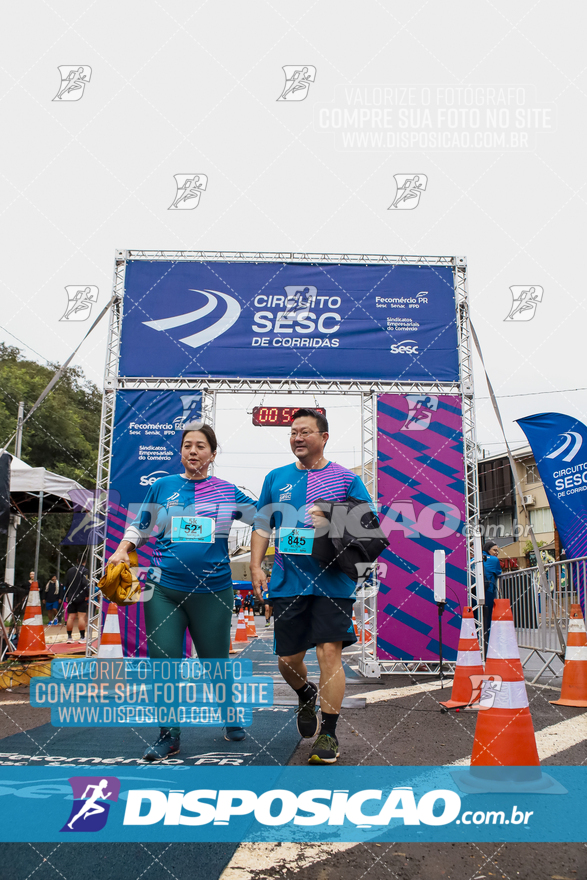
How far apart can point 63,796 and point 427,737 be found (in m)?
2.43

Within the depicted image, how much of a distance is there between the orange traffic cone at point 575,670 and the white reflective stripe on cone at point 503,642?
281 centimetres

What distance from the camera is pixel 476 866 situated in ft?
7.58

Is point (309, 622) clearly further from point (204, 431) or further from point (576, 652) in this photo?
point (576, 652)

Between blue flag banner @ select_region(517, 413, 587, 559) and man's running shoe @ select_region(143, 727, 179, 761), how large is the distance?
192 inches

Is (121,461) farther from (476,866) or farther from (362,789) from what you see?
(476,866)

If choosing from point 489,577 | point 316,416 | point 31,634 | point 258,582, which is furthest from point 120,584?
point 489,577

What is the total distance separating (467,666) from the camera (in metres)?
5.82

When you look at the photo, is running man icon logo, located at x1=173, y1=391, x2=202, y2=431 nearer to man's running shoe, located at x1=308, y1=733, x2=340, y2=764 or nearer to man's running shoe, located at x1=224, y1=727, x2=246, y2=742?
man's running shoe, located at x1=224, y1=727, x2=246, y2=742

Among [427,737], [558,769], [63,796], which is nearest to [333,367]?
[427,737]

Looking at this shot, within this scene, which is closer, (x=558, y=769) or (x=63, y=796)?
(x=63, y=796)

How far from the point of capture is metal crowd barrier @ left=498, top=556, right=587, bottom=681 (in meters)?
7.38

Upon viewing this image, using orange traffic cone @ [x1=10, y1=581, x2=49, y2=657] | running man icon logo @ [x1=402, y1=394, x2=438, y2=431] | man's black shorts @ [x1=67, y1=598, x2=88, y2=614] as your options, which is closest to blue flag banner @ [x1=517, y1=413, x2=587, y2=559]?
running man icon logo @ [x1=402, y1=394, x2=438, y2=431]

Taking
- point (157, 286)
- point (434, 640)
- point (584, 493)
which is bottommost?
point (434, 640)

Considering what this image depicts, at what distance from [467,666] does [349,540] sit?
2618 millimetres
